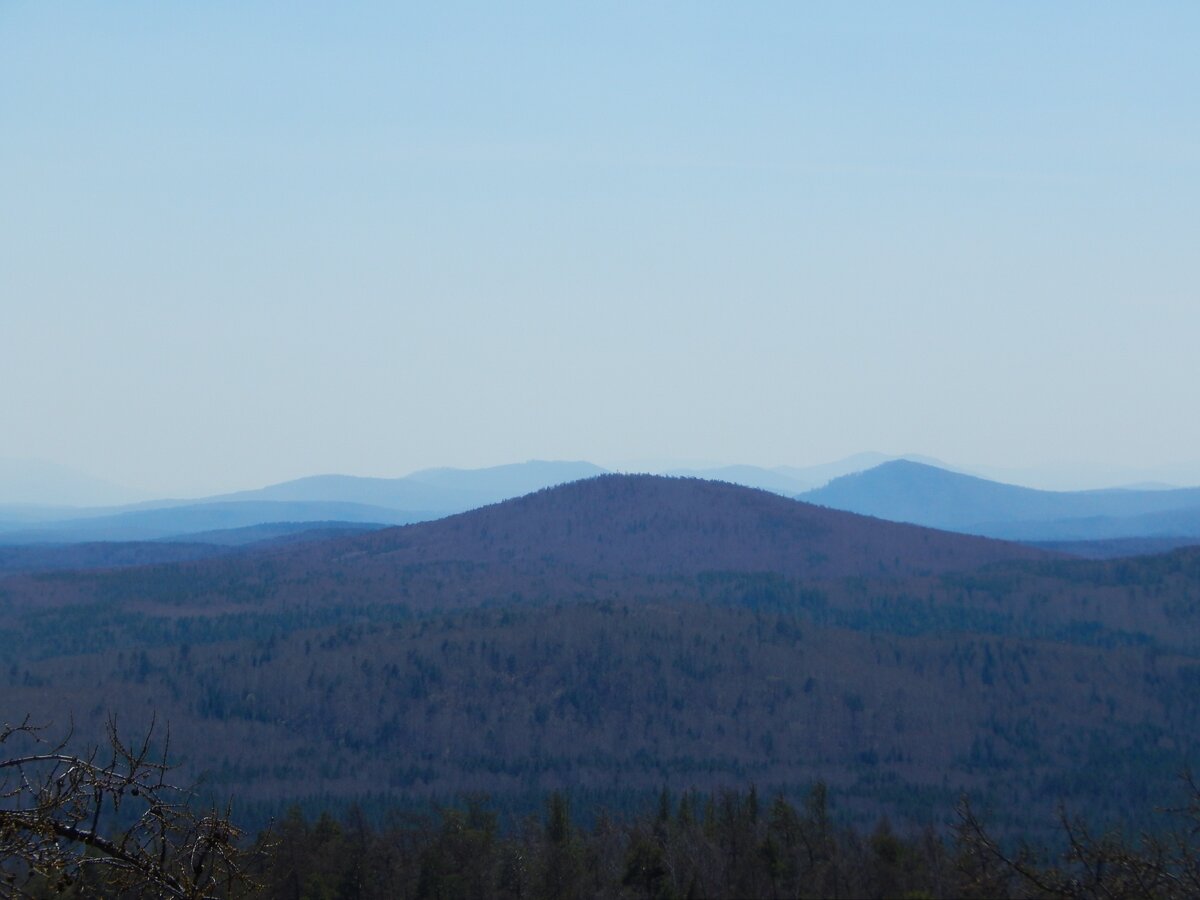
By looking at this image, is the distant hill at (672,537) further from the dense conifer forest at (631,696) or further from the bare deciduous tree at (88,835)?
the bare deciduous tree at (88,835)

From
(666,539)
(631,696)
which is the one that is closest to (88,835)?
(631,696)

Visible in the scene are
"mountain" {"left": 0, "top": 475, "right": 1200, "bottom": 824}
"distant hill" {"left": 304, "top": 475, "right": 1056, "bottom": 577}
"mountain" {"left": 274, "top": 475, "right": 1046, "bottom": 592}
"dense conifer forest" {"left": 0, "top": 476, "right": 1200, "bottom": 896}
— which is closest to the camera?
"dense conifer forest" {"left": 0, "top": 476, "right": 1200, "bottom": 896}

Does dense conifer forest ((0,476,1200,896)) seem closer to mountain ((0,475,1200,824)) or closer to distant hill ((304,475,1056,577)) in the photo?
mountain ((0,475,1200,824))

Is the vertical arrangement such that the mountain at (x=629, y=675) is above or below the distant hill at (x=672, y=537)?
below

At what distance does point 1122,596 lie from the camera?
129 meters

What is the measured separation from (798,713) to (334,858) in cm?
6417

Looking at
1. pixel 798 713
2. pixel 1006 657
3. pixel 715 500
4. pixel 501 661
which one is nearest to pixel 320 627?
A: pixel 501 661

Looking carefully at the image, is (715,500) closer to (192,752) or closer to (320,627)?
(320,627)

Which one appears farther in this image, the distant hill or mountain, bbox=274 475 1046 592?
the distant hill

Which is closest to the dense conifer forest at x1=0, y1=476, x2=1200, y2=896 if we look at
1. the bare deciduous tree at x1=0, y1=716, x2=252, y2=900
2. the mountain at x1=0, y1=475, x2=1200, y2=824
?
the mountain at x1=0, y1=475, x2=1200, y2=824

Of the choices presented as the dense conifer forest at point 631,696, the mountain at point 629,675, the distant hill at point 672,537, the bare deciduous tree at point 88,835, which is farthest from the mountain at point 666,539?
the bare deciduous tree at point 88,835

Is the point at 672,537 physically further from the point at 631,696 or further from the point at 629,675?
the point at 631,696

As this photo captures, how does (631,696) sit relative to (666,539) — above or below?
below

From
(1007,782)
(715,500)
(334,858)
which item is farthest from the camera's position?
(715,500)
